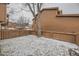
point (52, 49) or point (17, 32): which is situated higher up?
point (17, 32)

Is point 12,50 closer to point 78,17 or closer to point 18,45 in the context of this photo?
point 18,45

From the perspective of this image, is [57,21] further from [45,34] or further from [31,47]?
[31,47]

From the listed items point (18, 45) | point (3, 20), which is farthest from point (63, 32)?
point (3, 20)

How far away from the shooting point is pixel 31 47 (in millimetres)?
1698

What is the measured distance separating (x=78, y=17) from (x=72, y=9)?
0.33ft

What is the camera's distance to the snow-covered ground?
1.69m

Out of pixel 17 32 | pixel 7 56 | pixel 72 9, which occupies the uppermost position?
pixel 72 9

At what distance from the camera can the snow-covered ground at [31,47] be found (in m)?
1.69

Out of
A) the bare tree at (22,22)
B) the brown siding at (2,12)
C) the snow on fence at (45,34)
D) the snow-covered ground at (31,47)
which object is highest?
the brown siding at (2,12)

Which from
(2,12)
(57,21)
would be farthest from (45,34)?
(2,12)

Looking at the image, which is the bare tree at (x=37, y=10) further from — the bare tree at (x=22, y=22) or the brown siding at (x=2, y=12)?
the brown siding at (x=2, y=12)

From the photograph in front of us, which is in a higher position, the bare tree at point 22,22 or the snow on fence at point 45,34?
the bare tree at point 22,22

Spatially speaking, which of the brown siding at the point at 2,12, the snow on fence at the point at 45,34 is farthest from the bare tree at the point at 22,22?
the brown siding at the point at 2,12

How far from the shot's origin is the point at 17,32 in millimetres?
1676
